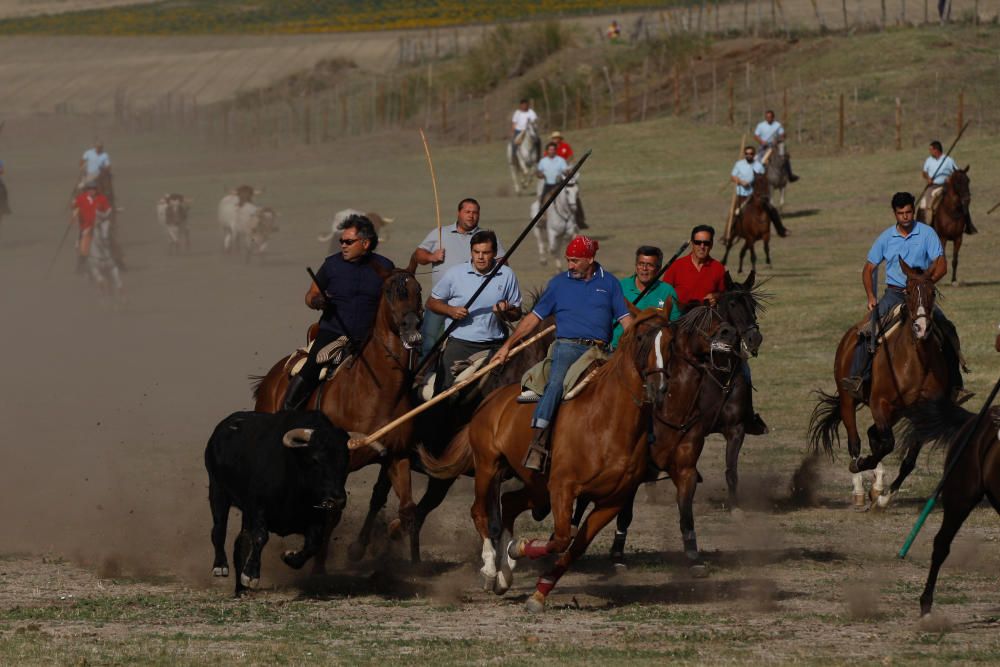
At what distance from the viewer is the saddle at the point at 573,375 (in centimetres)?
1254

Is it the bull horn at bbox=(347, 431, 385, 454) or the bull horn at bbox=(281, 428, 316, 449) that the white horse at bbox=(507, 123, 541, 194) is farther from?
the bull horn at bbox=(281, 428, 316, 449)

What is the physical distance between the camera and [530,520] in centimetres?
1659

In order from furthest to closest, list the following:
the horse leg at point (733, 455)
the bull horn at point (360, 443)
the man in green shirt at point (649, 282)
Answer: the horse leg at point (733, 455) → the man in green shirt at point (649, 282) → the bull horn at point (360, 443)

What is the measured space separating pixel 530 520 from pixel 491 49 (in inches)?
2515

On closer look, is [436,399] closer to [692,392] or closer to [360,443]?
[360,443]

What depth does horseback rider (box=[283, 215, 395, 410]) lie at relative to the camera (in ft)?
47.3

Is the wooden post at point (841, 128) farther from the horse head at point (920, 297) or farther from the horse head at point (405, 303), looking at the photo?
the horse head at point (405, 303)

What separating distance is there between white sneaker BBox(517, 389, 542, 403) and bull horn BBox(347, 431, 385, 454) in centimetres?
119

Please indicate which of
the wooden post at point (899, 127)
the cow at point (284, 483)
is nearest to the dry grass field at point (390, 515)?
the cow at point (284, 483)

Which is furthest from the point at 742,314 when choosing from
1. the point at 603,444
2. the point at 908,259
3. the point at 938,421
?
the point at 908,259

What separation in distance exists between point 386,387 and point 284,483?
1567 millimetres

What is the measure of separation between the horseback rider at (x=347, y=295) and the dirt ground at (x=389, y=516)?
1484mm

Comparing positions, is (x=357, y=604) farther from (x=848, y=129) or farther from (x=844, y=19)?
(x=844, y=19)

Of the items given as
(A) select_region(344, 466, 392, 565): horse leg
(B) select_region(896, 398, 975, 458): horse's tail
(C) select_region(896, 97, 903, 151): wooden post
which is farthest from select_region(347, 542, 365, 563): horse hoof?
(C) select_region(896, 97, 903, 151): wooden post
